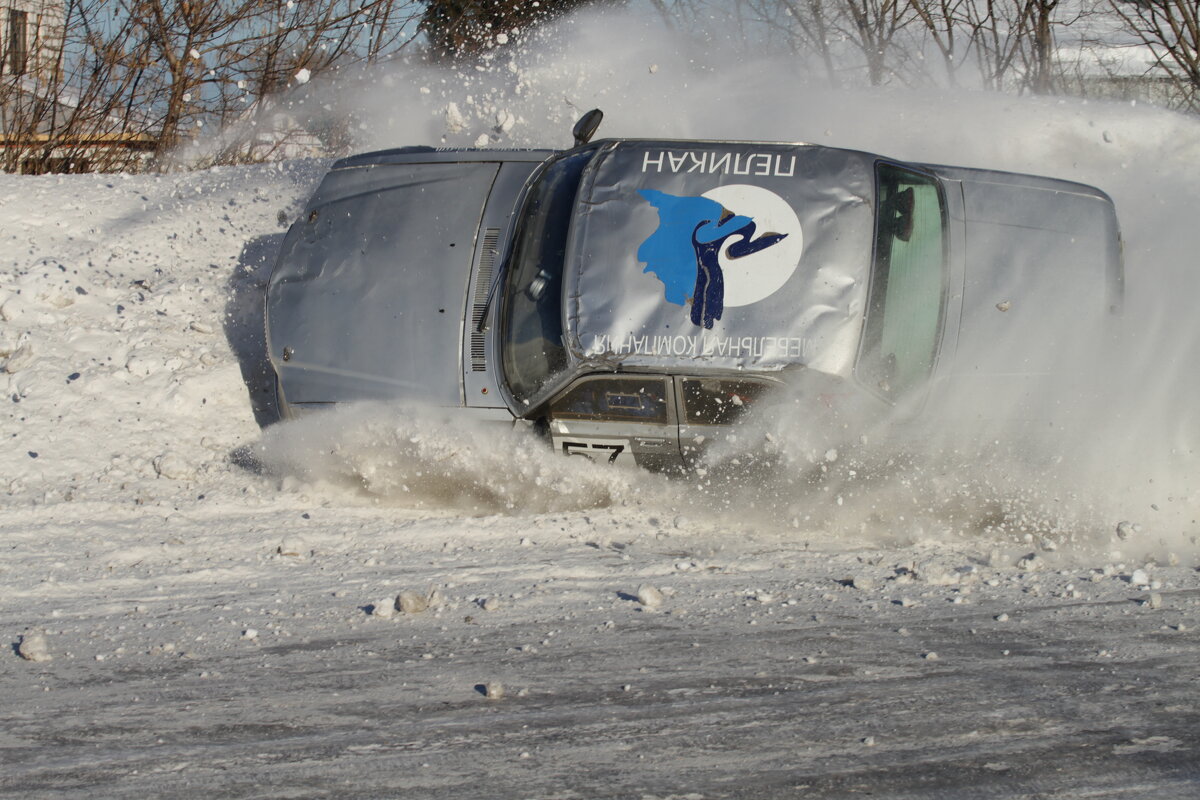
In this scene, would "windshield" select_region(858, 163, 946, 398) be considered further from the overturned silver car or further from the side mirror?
the side mirror

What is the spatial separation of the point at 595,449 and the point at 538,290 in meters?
0.74

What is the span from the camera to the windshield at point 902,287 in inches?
197

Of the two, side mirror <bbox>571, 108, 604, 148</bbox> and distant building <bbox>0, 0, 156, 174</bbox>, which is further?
distant building <bbox>0, 0, 156, 174</bbox>

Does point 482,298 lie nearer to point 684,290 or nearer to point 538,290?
point 538,290

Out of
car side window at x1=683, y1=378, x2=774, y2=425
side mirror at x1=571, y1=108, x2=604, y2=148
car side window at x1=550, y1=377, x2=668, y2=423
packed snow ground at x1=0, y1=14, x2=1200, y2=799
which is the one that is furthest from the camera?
side mirror at x1=571, y1=108, x2=604, y2=148

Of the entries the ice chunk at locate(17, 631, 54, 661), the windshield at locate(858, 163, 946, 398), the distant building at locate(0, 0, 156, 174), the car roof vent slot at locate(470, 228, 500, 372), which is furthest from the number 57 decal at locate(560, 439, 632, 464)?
the distant building at locate(0, 0, 156, 174)

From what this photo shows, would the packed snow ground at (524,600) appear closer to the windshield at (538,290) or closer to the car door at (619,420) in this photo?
the car door at (619,420)

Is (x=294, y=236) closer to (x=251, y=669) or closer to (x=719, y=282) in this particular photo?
(x=719, y=282)

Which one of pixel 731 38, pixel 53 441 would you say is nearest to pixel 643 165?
pixel 53 441

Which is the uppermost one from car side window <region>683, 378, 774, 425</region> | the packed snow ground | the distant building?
the distant building

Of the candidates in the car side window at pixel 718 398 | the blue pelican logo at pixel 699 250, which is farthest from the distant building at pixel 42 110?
the car side window at pixel 718 398

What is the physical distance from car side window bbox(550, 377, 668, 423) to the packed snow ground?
265 millimetres

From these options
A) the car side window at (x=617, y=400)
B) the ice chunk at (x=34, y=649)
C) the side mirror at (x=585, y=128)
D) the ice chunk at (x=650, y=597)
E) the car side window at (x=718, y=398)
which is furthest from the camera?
the side mirror at (x=585, y=128)

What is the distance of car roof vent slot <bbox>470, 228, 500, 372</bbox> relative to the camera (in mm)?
5332
